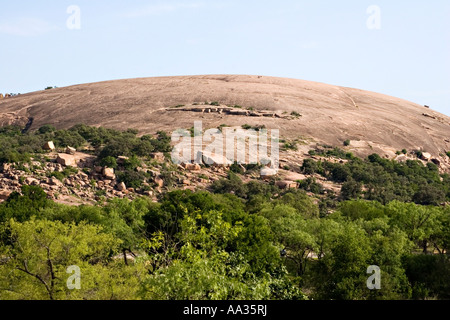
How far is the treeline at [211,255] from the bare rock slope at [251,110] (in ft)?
187

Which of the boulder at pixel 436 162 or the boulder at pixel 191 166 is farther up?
the boulder at pixel 191 166

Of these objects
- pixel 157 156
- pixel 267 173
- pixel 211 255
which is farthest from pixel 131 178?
pixel 211 255

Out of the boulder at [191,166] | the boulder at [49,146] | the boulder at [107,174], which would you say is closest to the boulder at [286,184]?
the boulder at [191,166]

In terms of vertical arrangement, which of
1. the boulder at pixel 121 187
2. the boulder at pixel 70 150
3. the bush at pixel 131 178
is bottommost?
the boulder at pixel 121 187

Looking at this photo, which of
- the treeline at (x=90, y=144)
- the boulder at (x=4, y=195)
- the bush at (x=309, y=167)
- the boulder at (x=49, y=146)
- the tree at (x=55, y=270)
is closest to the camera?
the tree at (x=55, y=270)

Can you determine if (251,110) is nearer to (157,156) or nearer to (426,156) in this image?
(426,156)

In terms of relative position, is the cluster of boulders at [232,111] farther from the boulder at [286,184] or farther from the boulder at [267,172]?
the boulder at [286,184]

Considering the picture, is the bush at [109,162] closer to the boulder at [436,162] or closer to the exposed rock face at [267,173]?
the exposed rock face at [267,173]

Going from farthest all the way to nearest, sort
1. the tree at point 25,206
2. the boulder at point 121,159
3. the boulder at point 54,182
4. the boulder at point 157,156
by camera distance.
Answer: the boulder at point 157,156 < the boulder at point 121,159 < the boulder at point 54,182 < the tree at point 25,206

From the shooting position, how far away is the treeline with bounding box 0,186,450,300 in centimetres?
2300

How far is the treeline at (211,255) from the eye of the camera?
2300cm

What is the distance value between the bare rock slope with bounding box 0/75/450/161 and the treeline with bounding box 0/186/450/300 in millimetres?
57086

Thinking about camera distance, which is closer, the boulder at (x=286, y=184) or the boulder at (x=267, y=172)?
the boulder at (x=286, y=184)

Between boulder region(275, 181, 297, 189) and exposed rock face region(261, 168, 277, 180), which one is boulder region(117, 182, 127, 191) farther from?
boulder region(275, 181, 297, 189)
